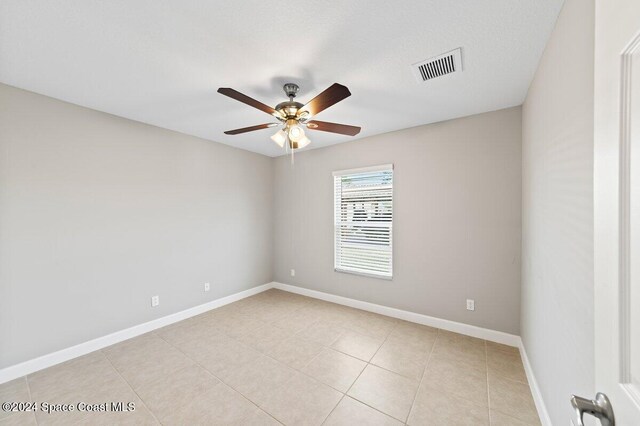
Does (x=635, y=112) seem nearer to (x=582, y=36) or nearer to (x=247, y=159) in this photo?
(x=582, y=36)

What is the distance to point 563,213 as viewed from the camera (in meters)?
1.32

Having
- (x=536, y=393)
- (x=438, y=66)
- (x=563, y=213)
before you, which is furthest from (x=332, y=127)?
(x=536, y=393)

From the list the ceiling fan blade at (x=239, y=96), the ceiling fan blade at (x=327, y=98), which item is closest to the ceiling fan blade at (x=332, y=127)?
the ceiling fan blade at (x=327, y=98)

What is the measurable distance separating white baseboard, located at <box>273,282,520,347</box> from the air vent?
8.78 ft

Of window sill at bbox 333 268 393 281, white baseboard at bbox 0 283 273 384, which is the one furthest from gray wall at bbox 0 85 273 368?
window sill at bbox 333 268 393 281

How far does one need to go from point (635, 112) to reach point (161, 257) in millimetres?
3870

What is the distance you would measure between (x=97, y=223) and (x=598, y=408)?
3.70 metres

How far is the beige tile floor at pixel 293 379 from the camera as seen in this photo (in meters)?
1.74

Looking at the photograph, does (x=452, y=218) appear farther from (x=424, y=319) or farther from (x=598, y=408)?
(x=598, y=408)

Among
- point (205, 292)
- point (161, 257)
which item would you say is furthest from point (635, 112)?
point (205, 292)

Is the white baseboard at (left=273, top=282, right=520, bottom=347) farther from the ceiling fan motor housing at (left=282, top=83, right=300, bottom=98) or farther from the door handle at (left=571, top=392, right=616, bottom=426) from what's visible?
the ceiling fan motor housing at (left=282, top=83, right=300, bottom=98)

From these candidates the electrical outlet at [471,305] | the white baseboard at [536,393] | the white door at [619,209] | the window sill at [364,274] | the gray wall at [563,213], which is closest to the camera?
the white door at [619,209]

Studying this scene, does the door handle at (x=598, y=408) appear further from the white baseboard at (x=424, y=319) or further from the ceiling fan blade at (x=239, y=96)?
the white baseboard at (x=424, y=319)

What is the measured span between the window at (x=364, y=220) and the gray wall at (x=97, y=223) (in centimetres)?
180
